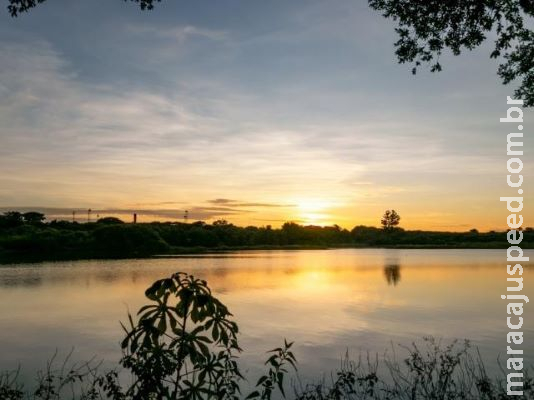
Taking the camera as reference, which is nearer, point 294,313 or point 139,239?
point 294,313

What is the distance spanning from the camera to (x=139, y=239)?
128500mm

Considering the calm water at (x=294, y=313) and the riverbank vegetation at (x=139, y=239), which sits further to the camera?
the riverbank vegetation at (x=139, y=239)

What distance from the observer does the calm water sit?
1817 cm

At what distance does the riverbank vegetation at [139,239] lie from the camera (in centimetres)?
10694

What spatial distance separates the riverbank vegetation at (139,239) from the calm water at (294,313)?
50.6 meters

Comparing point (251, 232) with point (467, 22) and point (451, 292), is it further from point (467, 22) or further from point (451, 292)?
point (467, 22)

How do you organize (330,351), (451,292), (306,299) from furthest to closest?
(451,292), (306,299), (330,351)

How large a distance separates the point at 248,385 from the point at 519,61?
12989 mm

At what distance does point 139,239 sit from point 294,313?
108m

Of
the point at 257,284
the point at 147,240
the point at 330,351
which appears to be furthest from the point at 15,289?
the point at 147,240

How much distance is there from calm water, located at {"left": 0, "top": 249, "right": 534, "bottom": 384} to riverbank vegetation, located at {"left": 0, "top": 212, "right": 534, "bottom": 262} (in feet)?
166

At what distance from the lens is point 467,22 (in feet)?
38.3

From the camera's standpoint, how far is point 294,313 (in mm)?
27000

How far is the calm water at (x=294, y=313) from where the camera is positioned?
1817cm
